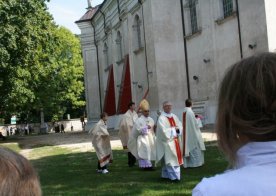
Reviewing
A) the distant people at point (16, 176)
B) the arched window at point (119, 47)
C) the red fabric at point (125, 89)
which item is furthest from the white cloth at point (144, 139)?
the arched window at point (119, 47)

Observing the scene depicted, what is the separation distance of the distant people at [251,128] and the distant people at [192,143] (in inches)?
440

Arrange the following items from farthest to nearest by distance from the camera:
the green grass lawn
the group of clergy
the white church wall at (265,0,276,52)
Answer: the white church wall at (265,0,276,52) < the group of clergy < the green grass lawn

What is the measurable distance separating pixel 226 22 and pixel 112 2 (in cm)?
1712

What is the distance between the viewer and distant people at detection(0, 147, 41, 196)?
1645mm

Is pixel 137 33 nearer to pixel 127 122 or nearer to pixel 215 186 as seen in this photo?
pixel 127 122

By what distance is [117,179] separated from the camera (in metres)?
11.8

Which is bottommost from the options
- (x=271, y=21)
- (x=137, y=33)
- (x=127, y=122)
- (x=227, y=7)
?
(x=127, y=122)

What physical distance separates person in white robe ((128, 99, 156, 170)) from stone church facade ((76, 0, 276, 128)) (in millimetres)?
5540

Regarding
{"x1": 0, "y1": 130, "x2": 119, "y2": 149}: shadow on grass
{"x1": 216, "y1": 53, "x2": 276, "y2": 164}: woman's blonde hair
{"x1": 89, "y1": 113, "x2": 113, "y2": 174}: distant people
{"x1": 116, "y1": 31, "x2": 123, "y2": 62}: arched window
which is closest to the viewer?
{"x1": 216, "y1": 53, "x2": 276, "y2": 164}: woman's blonde hair

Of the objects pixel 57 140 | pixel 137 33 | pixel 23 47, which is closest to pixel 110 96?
pixel 57 140

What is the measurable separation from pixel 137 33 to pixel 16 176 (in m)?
32.7

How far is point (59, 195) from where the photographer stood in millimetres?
10211

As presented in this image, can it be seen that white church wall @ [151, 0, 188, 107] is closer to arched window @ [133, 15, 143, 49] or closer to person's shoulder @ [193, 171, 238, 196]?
arched window @ [133, 15, 143, 49]

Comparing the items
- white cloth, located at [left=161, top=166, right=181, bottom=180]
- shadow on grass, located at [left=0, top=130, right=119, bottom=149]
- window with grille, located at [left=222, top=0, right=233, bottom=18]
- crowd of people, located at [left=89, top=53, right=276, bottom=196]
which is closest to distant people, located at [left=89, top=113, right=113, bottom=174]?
white cloth, located at [left=161, top=166, right=181, bottom=180]
